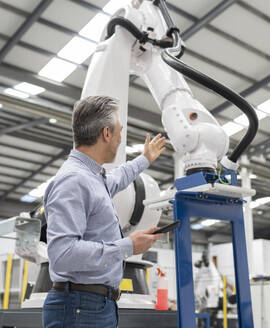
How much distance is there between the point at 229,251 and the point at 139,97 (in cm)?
1031

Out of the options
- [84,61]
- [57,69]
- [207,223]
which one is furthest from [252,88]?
[207,223]

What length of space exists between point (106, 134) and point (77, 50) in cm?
628

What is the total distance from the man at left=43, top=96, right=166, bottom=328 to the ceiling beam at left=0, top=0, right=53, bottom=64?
5554 mm

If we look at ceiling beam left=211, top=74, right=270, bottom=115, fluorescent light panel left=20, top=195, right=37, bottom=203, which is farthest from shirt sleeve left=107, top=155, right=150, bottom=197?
fluorescent light panel left=20, top=195, right=37, bottom=203

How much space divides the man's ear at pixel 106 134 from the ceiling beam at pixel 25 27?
5563mm

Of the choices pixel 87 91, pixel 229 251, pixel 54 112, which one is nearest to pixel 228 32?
pixel 54 112

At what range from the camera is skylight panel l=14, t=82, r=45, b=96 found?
8.21 m

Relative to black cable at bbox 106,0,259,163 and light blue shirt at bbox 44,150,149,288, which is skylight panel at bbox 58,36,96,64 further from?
light blue shirt at bbox 44,150,149,288

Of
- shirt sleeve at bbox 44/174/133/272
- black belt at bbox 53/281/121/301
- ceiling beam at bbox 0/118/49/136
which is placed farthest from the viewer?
ceiling beam at bbox 0/118/49/136

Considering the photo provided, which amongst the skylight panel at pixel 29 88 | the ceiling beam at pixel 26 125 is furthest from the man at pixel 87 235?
the ceiling beam at pixel 26 125

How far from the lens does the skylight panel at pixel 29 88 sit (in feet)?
26.9

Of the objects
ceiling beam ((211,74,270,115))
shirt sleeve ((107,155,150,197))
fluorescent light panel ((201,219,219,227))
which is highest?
ceiling beam ((211,74,270,115))

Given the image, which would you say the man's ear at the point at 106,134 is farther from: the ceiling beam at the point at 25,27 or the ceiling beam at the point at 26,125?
the ceiling beam at the point at 26,125

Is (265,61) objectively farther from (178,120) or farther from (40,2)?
(178,120)
